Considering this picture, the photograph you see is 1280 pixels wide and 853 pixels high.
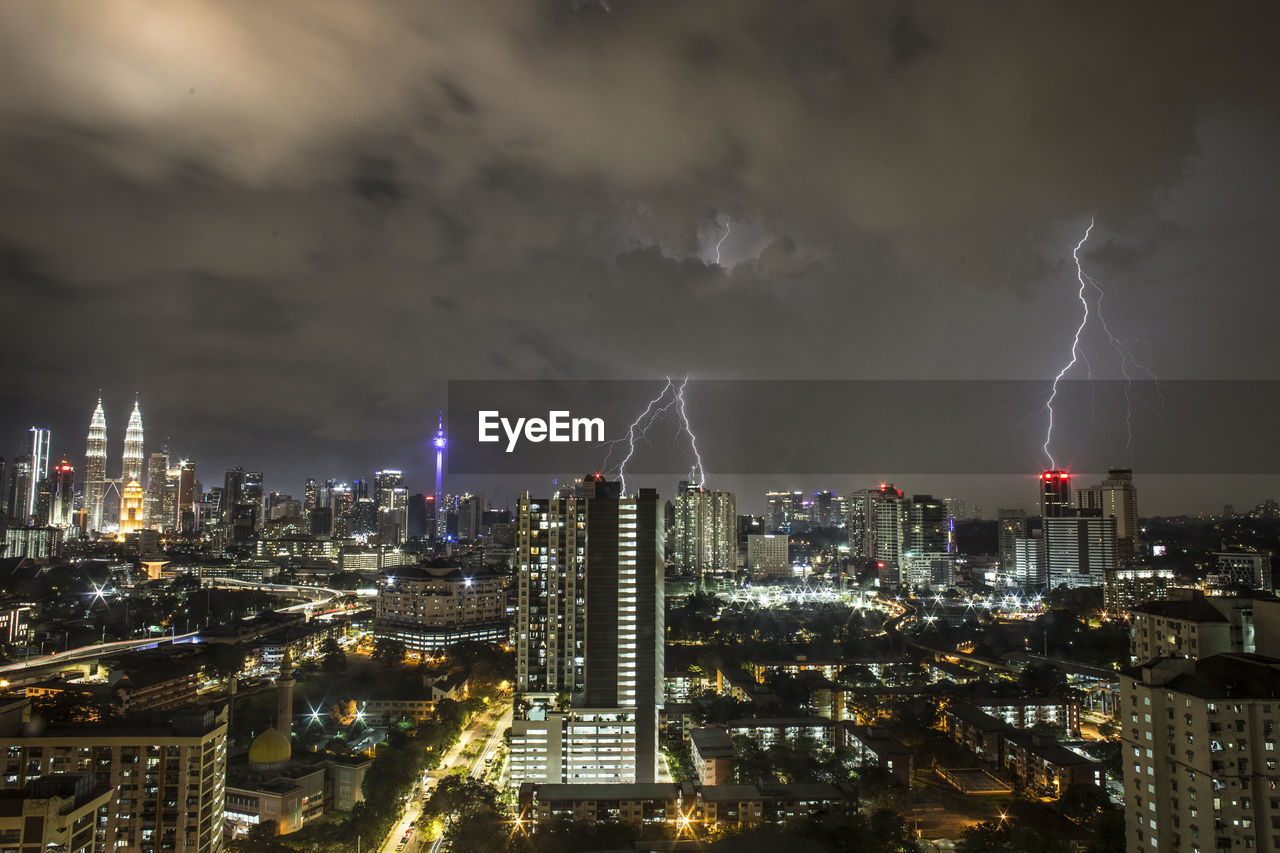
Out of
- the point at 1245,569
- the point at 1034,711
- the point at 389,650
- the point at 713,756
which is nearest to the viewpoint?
the point at 713,756

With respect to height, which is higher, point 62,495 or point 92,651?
point 62,495

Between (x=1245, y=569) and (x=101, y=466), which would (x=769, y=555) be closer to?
(x=1245, y=569)

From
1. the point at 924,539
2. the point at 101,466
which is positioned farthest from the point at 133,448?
the point at 924,539

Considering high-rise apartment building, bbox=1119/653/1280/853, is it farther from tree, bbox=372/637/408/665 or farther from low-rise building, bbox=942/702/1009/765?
tree, bbox=372/637/408/665

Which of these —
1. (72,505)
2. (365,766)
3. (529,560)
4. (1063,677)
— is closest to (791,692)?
(1063,677)

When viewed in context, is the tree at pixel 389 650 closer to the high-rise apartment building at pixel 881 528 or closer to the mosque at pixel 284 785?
the mosque at pixel 284 785
